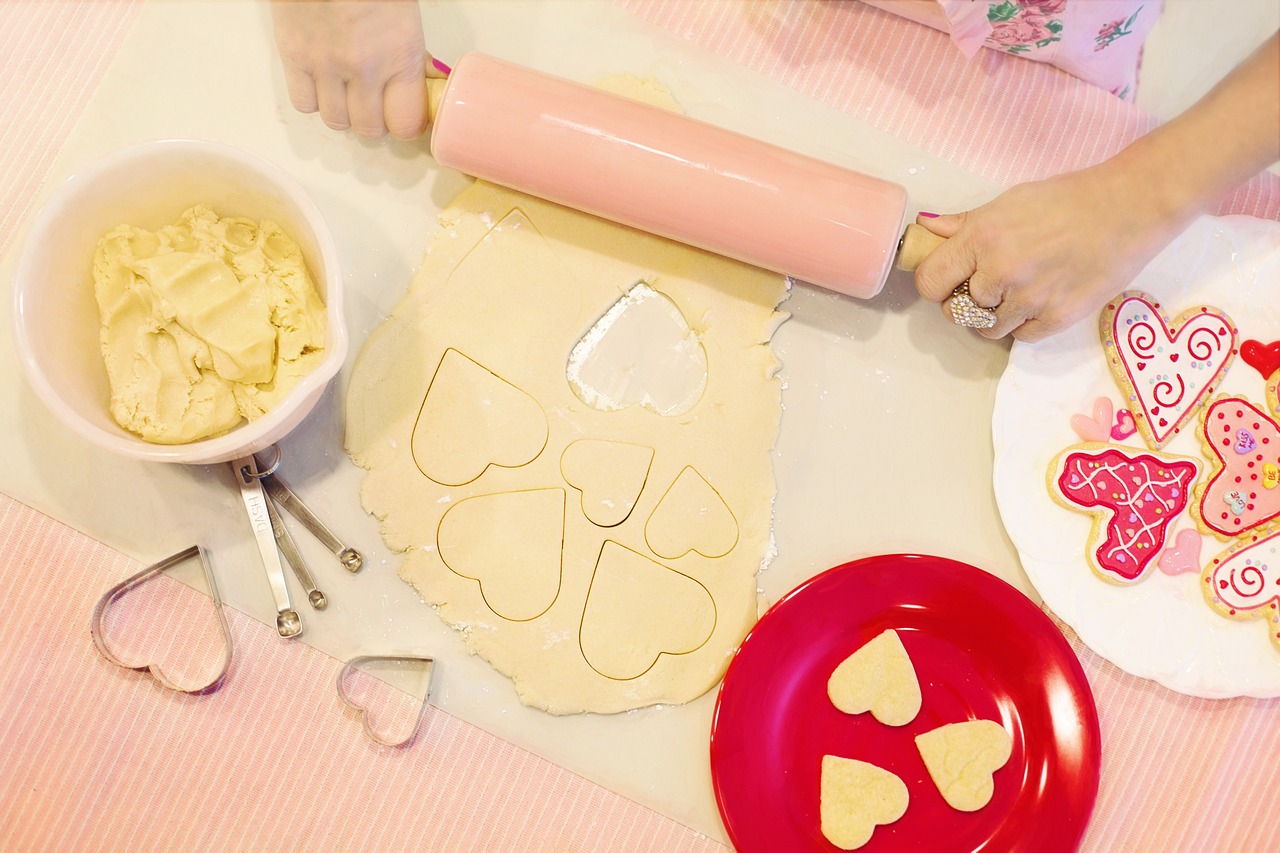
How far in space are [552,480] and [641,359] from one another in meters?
0.14

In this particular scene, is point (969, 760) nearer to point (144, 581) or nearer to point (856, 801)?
point (856, 801)

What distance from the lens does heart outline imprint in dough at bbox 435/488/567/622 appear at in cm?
83

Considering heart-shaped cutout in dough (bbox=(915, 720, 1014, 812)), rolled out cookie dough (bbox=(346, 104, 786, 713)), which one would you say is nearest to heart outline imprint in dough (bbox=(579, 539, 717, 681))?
rolled out cookie dough (bbox=(346, 104, 786, 713))

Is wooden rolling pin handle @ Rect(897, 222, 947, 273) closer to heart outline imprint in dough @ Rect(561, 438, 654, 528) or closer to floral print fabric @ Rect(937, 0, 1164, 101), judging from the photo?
floral print fabric @ Rect(937, 0, 1164, 101)

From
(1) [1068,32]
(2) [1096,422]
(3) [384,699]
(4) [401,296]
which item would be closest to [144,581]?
(3) [384,699]

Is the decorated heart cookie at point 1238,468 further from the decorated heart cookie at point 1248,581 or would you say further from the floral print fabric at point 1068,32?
the floral print fabric at point 1068,32

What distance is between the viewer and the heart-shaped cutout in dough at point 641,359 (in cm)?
85

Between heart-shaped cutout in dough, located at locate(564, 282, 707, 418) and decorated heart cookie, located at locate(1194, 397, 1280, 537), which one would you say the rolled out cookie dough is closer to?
heart-shaped cutout in dough, located at locate(564, 282, 707, 418)

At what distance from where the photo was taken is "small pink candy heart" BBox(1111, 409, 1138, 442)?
851mm

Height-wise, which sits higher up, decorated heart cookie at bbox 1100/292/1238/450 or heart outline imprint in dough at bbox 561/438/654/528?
decorated heart cookie at bbox 1100/292/1238/450

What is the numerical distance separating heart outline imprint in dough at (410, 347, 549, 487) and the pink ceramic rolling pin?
189 mm

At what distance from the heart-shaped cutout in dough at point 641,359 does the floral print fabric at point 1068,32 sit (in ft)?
1.18

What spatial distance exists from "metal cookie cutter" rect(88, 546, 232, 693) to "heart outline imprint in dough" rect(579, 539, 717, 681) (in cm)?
32

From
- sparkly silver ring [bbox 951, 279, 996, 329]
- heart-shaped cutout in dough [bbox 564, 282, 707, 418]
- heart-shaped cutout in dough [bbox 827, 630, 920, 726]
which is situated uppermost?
sparkly silver ring [bbox 951, 279, 996, 329]
